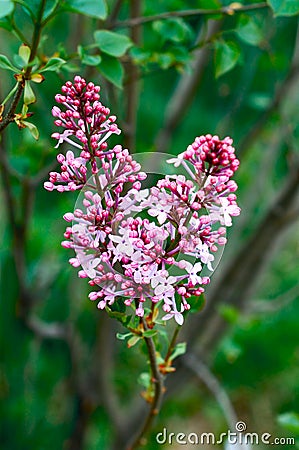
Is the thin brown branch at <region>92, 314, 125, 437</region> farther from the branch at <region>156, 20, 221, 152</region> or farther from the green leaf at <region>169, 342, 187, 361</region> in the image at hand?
the green leaf at <region>169, 342, 187, 361</region>

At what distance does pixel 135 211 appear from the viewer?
1.04 feet

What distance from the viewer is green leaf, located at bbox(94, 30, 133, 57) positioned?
0.45 metres

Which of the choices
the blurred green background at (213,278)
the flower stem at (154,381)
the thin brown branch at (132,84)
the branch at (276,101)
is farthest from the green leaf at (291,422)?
the branch at (276,101)

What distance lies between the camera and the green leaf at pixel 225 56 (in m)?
0.51

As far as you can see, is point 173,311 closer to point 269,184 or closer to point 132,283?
point 132,283

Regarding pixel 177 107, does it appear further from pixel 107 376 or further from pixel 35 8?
pixel 35 8

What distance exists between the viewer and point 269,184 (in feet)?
3.83

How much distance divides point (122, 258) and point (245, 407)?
154 cm

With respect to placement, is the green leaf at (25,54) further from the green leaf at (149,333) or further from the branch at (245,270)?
the branch at (245,270)

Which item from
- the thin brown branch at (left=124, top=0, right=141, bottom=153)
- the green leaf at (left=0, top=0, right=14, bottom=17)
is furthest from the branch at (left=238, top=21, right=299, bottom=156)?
the green leaf at (left=0, top=0, right=14, bottom=17)

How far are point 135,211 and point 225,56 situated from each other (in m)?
0.26

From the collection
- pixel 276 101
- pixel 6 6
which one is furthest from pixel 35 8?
pixel 276 101

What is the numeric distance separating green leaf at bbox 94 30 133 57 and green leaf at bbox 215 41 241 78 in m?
0.10

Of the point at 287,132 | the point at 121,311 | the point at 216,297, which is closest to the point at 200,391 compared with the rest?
the point at 216,297
